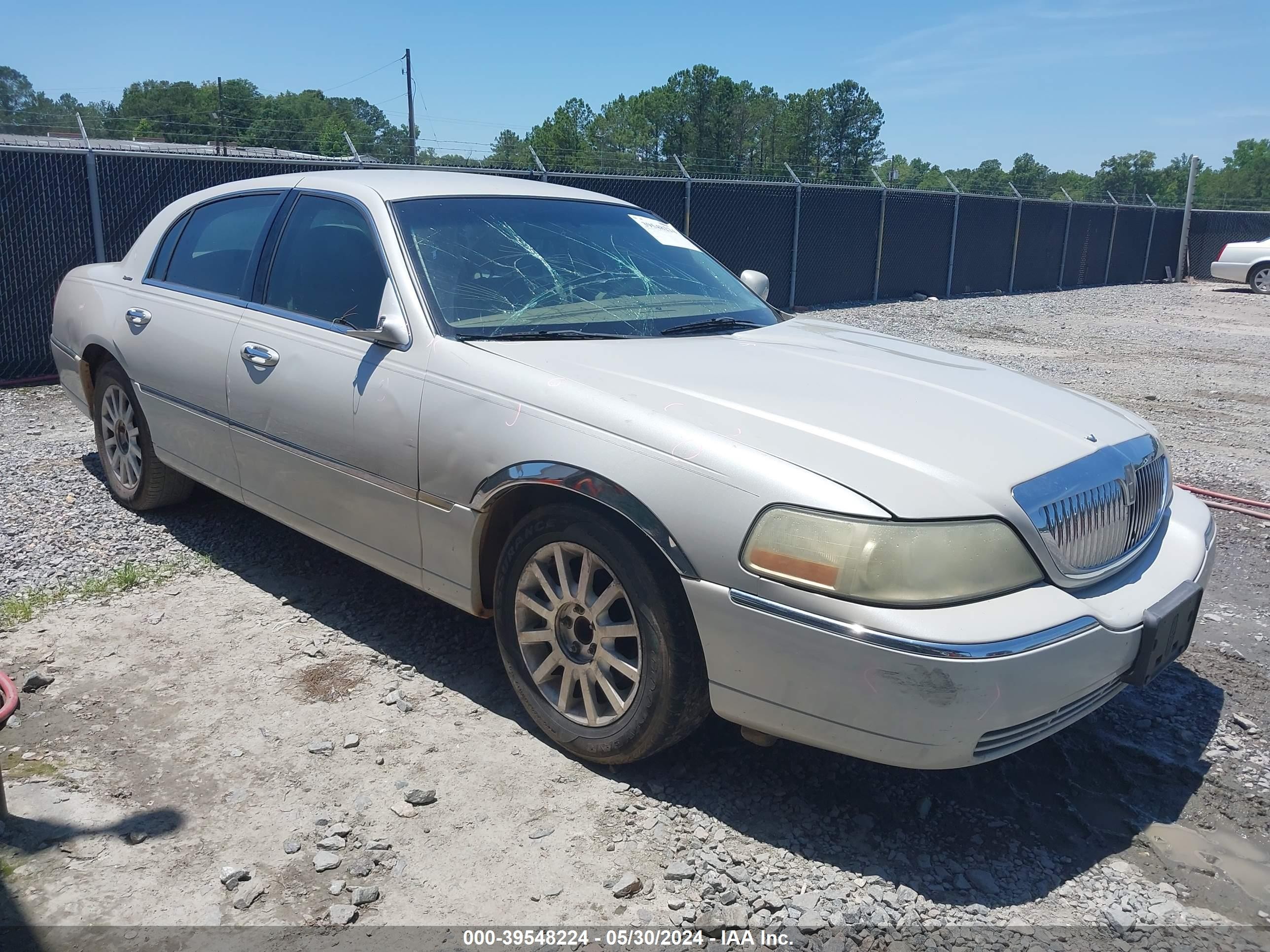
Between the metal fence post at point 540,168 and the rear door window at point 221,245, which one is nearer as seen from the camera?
the rear door window at point 221,245

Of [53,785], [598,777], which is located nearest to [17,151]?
[53,785]

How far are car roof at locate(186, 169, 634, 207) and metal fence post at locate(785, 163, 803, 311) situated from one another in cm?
1282

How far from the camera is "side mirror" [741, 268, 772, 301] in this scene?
483 cm

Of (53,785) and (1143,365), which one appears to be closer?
(53,785)

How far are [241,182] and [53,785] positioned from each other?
298 cm

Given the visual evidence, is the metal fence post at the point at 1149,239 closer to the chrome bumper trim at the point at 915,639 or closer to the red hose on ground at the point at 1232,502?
the red hose on ground at the point at 1232,502

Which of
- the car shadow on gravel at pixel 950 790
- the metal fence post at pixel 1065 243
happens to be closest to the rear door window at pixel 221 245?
the car shadow on gravel at pixel 950 790

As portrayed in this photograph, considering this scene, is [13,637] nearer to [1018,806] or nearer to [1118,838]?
[1018,806]

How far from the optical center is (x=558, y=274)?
3834 millimetres

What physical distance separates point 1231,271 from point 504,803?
27.9 meters

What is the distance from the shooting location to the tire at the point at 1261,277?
24797 millimetres

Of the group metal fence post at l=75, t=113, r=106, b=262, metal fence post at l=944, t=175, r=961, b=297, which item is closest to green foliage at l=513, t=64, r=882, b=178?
metal fence post at l=944, t=175, r=961, b=297

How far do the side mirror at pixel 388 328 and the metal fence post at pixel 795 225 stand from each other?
46.4 ft

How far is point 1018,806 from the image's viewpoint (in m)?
2.99
